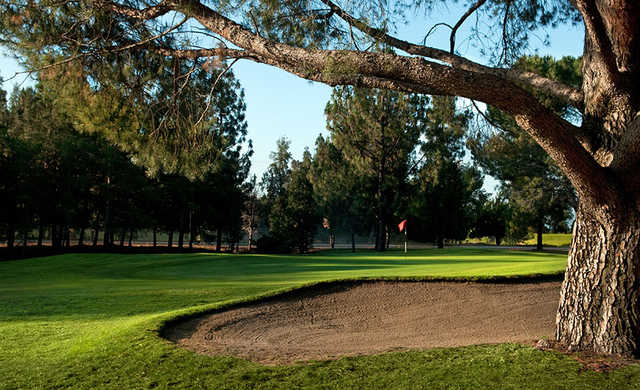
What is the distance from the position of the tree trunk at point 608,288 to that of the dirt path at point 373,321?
114cm

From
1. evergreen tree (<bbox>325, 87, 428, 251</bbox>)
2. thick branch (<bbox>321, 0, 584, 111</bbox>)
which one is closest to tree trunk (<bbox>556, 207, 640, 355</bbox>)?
thick branch (<bbox>321, 0, 584, 111</bbox>)

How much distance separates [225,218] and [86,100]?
32876 millimetres

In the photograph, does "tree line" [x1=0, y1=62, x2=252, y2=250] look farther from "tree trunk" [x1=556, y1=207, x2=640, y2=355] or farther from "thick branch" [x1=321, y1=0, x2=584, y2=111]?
"tree trunk" [x1=556, y1=207, x2=640, y2=355]

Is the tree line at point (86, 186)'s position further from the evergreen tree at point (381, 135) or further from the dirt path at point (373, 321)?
the evergreen tree at point (381, 135)

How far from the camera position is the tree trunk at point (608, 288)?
5.24 m

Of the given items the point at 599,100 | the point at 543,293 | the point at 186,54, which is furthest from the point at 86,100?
the point at 543,293

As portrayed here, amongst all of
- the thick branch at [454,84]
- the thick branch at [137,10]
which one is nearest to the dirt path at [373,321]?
the thick branch at [454,84]

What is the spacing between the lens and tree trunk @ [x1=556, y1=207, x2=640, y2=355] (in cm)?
524

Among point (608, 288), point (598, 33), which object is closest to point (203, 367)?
point (608, 288)

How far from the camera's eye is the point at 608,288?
5293mm

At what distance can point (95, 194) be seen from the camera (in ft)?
109

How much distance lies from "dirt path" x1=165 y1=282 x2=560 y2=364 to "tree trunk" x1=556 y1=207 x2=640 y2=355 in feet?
3.73

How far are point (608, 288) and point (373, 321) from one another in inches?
153

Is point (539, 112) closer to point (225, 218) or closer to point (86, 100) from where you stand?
point (86, 100)
